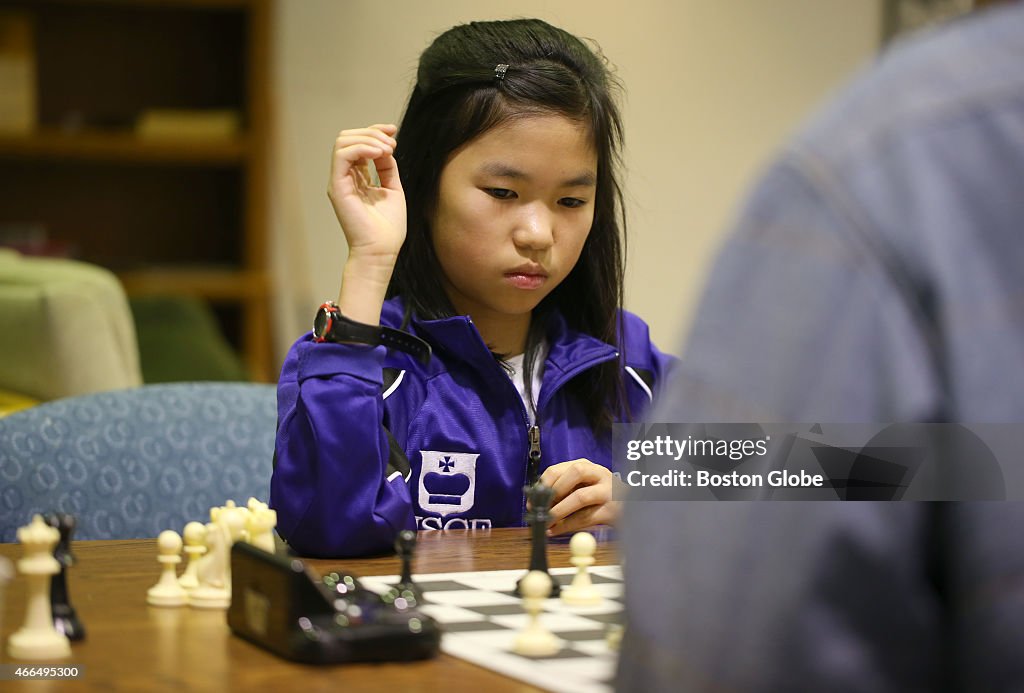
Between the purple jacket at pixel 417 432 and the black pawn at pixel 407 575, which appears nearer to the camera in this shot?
the black pawn at pixel 407 575

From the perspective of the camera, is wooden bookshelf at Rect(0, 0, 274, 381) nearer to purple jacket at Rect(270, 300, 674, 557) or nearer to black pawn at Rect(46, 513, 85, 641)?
purple jacket at Rect(270, 300, 674, 557)

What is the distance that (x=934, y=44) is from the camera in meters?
0.47

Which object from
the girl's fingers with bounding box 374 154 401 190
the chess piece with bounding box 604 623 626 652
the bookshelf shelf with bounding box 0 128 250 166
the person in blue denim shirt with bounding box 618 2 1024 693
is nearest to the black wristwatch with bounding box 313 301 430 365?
the girl's fingers with bounding box 374 154 401 190

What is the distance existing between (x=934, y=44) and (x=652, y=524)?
207 mm

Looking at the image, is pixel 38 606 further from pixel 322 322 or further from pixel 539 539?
pixel 322 322

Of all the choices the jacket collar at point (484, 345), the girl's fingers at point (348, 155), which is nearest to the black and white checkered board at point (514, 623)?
the jacket collar at point (484, 345)

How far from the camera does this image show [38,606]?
809 millimetres

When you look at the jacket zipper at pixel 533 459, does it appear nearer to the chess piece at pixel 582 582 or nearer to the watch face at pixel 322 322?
the watch face at pixel 322 322

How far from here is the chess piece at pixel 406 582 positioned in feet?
2.89

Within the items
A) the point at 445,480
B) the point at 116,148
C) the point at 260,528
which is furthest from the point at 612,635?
the point at 116,148

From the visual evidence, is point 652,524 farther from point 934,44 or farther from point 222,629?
point 222,629

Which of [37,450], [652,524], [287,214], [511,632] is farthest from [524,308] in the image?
[287,214]

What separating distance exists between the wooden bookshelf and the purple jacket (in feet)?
11.0

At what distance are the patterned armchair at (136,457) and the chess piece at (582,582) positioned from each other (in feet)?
2.59
